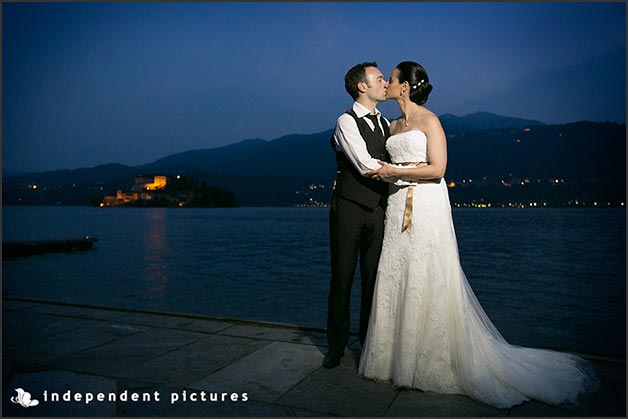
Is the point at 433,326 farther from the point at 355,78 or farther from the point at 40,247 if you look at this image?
→ the point at 40,247

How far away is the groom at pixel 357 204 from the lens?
3516 mm

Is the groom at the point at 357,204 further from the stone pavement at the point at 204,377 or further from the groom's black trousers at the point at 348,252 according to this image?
the stone pavement at the point at 204,377

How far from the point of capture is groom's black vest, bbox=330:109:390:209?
3.49 metres

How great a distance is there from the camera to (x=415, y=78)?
3391 mm

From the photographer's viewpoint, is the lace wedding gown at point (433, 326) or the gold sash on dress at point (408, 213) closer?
the lace wedding gown at point (433, 326)

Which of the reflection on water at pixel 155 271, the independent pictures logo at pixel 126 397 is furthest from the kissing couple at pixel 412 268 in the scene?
the reflection on water at pixel 155 271

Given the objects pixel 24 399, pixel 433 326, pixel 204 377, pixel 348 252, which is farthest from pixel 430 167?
pixel 24 399

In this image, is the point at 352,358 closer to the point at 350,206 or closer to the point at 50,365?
the point at 350,206

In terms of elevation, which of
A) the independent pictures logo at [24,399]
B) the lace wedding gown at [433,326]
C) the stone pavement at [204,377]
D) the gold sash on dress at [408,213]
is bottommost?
the stone pavement at [204,377]

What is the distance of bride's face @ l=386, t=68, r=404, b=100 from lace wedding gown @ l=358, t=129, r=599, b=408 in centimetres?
35

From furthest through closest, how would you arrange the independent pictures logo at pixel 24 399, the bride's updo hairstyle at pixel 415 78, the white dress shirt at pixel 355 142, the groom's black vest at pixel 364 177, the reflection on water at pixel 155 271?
1. the reflection on water at pixel 155 271
2. the groom's black vest at pixel 364 177
3. the bride's updo hairstyle at pixel 415 78
4. the white dress shirt at pixel 355 142
5. the independent pictures logo at pixel 24 399

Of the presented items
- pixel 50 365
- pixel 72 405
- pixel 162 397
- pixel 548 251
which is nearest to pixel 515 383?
pixel 162 397

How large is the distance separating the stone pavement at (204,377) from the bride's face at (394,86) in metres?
2.20

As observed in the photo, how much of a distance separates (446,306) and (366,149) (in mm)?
1302
